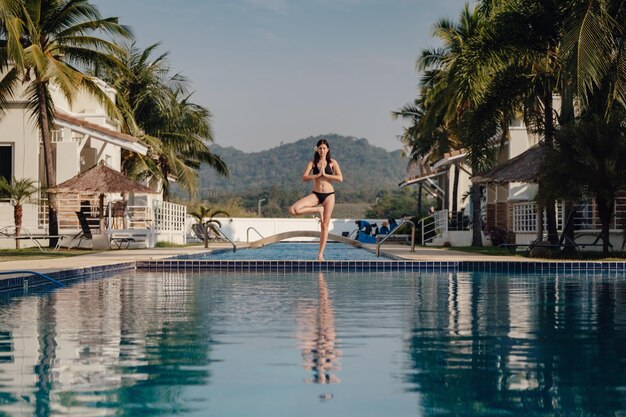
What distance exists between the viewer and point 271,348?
6242mm

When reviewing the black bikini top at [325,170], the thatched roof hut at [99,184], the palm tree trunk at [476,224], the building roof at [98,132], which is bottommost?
A: the palm tree trunk at [476,224]

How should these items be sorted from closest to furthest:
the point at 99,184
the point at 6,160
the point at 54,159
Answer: the point at 99,184 → the point at 6,160 → the point at 54,159

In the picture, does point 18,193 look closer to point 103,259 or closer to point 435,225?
point 103,259

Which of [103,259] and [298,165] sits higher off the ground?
[298,165]

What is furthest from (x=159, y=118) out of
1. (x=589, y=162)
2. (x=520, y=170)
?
(x=589, y=162)

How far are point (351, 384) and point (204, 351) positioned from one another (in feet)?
4.91

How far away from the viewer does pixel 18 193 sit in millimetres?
24562

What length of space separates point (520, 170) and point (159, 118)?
710 inches

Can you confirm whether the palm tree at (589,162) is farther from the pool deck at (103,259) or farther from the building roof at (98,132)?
the building roof at (98,132)

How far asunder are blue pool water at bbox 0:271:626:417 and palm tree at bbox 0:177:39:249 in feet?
47.5

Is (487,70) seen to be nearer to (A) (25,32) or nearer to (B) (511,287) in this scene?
(B) (511,287)

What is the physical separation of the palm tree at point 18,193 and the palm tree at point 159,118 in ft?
24.2

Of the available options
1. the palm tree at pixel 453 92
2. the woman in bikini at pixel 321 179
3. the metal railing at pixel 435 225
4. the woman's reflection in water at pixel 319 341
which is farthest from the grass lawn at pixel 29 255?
the metal railing at pixel 435 225

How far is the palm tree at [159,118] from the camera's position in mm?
34531
